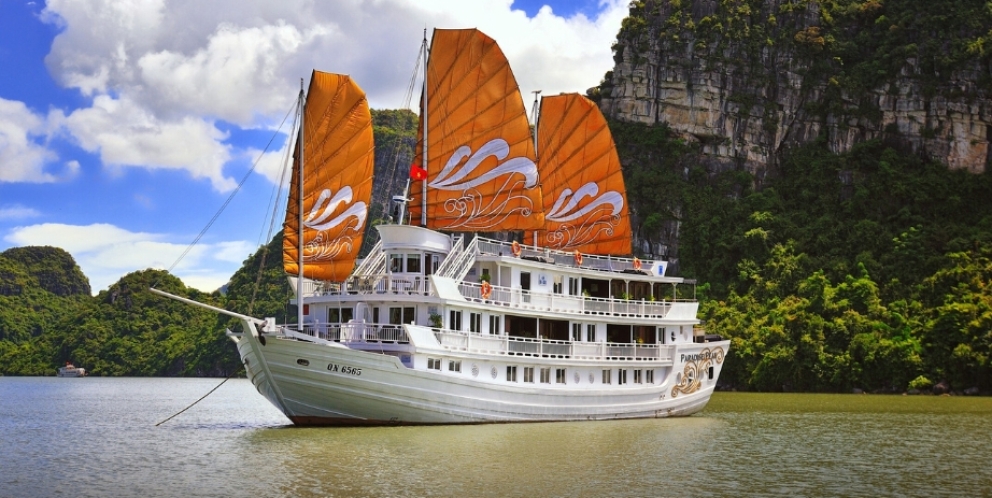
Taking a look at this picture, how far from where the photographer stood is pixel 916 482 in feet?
65.9

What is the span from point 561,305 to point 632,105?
6305cm

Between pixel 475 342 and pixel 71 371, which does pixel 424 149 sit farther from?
pixel 71 371

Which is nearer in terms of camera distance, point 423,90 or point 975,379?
point 423,90

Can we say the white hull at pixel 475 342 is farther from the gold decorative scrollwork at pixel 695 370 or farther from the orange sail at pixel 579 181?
the orange sail at pixel 579 181

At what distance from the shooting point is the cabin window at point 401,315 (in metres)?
28.2

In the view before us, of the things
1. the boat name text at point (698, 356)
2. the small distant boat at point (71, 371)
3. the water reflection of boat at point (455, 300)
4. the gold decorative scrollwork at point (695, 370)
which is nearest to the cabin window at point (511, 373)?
the water reflection of boat at point (455, 300)

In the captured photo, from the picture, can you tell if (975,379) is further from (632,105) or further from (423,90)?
(632,105)

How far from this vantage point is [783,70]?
91875 millimetres

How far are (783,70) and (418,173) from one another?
2638 inches

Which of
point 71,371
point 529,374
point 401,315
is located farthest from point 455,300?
point 71,371

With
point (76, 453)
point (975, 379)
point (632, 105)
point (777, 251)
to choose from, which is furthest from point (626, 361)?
point (632, 105)

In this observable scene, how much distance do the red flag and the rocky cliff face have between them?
6194 centimetres

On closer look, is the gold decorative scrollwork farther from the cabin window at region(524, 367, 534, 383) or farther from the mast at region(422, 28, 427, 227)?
the mast at region(422, 28, 427, 227)

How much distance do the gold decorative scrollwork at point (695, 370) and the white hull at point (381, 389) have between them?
562cm
